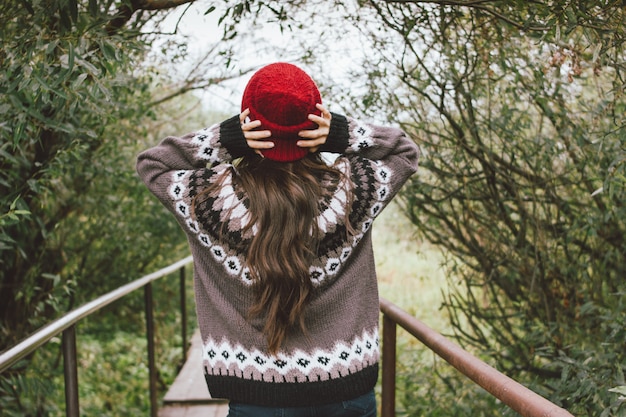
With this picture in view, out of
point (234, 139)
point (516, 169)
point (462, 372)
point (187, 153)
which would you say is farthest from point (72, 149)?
point (516, 169)

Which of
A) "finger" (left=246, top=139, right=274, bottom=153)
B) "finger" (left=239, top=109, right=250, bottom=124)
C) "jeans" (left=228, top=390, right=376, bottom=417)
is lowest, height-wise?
"jeans" (left=228, top=390, right=376, bottom=417)

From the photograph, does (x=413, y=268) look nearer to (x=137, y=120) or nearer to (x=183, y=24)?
(x=137, y=120)

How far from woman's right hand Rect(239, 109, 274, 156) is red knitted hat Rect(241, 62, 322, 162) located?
1cm

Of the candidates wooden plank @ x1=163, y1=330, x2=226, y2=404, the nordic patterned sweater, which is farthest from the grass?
the nordic patterned sweater

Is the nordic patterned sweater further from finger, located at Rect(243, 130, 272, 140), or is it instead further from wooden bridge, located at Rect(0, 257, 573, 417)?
wooden bridge, located at Rect(0, 257, 573, 417)

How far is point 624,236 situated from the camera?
299 centimetres

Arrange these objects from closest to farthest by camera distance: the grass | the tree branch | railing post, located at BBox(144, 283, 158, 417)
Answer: the tree branch, railing post, located at BBox(144, 283, 158, 417), the grass

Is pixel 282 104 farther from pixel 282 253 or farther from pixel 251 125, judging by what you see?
pixel 282 253

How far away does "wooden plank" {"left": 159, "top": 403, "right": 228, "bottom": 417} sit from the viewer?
3683mm

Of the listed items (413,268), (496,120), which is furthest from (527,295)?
(413,268)

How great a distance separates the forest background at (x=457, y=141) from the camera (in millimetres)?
2129

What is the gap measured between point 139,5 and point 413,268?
25.1ft

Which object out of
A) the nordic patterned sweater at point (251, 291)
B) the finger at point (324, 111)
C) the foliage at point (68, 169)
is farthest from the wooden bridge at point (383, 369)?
the finger at point (324, 111)

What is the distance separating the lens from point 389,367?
2.47 m
